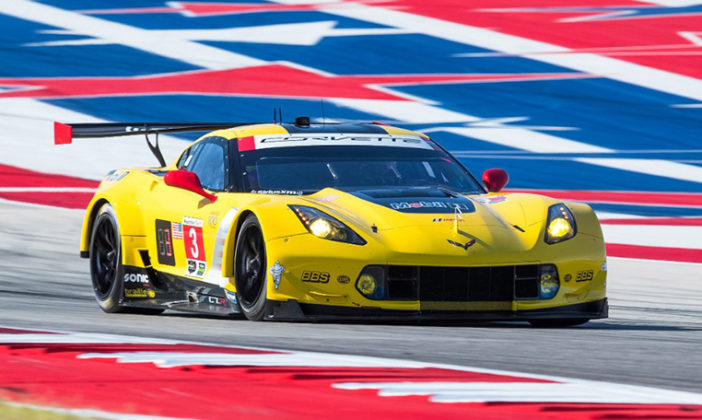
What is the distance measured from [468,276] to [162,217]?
216 cm

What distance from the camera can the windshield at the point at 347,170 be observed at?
7.71 metres

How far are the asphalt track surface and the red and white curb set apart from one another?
12.8 inches

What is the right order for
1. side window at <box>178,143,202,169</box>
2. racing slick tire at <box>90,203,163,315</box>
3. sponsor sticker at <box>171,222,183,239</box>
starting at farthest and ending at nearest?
side window at <box>178,143,202,169</box> < racing slick tire at <box>90,203,163,315</box> < sponsor sticker at <box>171,222,183,239</box>

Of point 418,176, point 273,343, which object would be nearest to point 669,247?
point 418,176

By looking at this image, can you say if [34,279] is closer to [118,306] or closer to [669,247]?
[118,306]

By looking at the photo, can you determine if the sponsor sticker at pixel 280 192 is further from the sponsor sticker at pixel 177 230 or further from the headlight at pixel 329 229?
the headlight at pixel 329 229

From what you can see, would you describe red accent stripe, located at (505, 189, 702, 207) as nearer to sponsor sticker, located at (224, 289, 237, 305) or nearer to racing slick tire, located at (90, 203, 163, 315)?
racing slick tire, located at (90, 203, 163, 315)

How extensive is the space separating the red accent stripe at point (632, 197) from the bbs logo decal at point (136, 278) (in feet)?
24.5

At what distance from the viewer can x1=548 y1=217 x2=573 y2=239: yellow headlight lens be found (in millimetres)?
7078

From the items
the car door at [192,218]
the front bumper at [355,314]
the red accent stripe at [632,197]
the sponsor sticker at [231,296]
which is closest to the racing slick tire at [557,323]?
the front bumper at [355,314]

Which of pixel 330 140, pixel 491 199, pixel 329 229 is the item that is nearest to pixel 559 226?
pixel 491 199

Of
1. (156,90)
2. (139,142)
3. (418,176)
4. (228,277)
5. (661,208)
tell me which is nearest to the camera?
(228,277)

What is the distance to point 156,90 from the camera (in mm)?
18984

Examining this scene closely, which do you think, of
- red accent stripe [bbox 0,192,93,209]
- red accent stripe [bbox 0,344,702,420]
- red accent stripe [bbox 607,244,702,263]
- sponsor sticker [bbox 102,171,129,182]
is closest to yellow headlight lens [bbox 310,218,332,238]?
red accent stripe [bbox 0,344,702,420]
